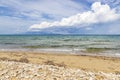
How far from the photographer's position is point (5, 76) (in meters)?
6.46

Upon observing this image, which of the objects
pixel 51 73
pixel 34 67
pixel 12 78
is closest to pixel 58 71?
pixel 51 73

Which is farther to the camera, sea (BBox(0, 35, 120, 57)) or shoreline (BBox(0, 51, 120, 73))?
sea (BBox(0, 35, 120, 57))

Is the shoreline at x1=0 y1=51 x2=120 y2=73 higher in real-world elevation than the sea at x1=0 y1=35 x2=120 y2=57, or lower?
higher

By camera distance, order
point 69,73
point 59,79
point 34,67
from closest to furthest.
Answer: point 59,79
point 69,73
point 34,67

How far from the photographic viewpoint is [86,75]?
6.43m

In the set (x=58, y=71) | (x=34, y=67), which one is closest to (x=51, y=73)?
(x=58, y=71)

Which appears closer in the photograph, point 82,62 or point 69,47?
point 82,62

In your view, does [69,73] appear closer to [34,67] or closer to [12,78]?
[34,67]

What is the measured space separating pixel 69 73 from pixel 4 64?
8.32ft

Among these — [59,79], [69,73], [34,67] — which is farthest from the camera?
[34,67]

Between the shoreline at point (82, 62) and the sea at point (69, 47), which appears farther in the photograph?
the sea at point (69, 47)

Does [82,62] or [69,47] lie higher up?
[82,62]

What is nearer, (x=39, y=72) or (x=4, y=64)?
(x=39, y=72)

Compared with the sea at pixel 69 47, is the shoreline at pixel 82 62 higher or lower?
higher
